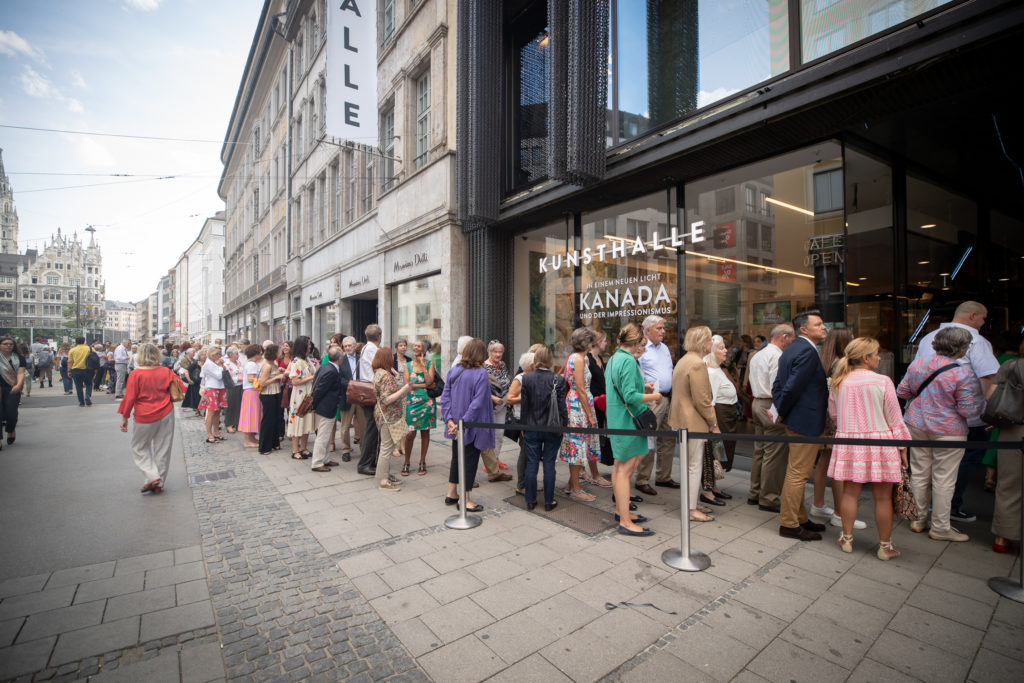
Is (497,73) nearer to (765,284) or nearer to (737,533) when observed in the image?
(765,284)

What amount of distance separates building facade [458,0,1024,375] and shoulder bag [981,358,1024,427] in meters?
2.21

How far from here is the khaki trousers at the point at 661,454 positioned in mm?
5883

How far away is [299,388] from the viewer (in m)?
7.81

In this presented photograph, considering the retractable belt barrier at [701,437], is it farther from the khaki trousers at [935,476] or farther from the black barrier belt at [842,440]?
the khaki trousers at [935,476]

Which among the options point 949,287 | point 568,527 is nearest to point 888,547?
point 568,527

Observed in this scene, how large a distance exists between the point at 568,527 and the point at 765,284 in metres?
4.58

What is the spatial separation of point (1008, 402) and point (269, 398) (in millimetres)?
9453

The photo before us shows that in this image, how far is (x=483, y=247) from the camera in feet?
35.1

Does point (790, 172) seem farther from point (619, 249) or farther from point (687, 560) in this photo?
point (687, 560)

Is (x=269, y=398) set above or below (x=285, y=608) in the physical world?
above

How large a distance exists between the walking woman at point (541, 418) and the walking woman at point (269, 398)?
498 cm

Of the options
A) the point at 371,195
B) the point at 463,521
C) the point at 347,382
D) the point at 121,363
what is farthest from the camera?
the point at 121,363

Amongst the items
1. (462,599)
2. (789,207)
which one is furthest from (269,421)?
(789,207)

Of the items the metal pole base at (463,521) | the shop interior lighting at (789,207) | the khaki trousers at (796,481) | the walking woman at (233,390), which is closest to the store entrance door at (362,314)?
the walking woman at (233,390)
